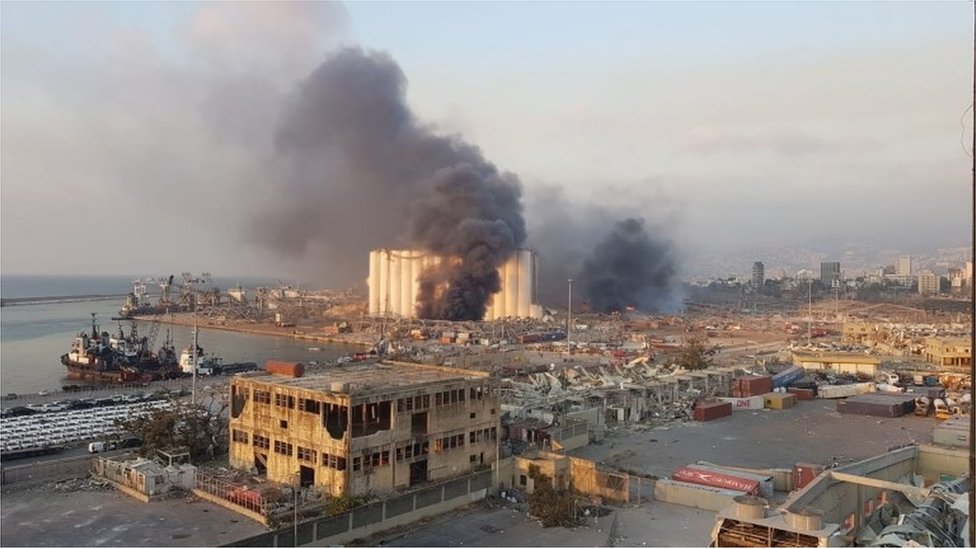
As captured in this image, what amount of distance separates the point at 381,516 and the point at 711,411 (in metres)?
11.5

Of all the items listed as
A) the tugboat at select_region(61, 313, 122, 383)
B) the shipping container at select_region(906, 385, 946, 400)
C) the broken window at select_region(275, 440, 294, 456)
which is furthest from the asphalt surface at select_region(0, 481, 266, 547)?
the tugboat at select_region(61, 313, 122, 383)

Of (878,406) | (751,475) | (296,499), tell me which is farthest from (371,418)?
(878,406)

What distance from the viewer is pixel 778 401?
22234mm

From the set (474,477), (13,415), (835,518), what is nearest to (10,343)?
(13,415)

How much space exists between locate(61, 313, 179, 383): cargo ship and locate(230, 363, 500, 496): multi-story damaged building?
75.2ft

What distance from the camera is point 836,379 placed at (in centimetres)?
2673

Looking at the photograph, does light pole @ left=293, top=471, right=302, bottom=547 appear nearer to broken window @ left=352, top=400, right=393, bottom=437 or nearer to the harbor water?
broken window @ left=352, top=400, right=393, bottom=437

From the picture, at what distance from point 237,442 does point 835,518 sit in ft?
31.4

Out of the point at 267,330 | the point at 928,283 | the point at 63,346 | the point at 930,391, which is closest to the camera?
the point at 930,391

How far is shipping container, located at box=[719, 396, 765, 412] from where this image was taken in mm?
22294

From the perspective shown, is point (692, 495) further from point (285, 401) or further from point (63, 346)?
point (63, 346)

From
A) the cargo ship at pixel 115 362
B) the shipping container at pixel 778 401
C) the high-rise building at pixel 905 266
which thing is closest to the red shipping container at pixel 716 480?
the shipping container at pixel 778 401

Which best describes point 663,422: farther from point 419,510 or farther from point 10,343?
point 10,343

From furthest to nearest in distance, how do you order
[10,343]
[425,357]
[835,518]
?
1. [10,343]
2. [425,357]
3. [835,518]
